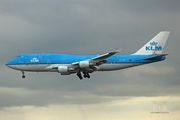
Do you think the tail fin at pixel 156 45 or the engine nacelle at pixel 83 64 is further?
the tail fin at pixel 156 45

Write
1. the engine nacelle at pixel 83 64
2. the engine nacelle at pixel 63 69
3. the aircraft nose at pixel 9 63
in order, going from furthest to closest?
1. the aircraft nose at pixel 9 63
2. the engine nacelle at pixel 63 69
3. the engine nacelle at pixel 83 64

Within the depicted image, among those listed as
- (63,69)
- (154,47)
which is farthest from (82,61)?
(154,47)

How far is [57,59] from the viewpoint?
282 feet

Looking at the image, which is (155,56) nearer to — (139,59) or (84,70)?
(139,59)

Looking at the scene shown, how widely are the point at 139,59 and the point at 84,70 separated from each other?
10842 mm

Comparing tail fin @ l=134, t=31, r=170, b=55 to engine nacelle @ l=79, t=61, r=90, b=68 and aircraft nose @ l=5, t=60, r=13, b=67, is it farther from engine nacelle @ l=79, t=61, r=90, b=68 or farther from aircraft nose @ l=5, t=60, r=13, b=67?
aircraft nose @ l=5, t=60, r=13, b=67

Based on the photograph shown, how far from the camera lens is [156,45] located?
89.6m

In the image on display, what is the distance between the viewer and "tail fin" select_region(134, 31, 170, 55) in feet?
291

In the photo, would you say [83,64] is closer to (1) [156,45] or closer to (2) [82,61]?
(2) [82,61]

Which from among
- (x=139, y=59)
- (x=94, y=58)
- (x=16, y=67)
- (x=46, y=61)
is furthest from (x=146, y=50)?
(x=16, y=67)

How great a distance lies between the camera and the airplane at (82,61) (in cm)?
8206

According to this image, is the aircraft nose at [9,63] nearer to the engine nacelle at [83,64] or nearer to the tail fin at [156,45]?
the engine nacelle at [83,64]

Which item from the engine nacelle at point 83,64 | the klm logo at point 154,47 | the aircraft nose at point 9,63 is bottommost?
the engine nacelle at point 83,64

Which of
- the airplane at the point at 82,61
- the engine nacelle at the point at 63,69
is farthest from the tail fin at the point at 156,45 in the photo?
the engine nacelle at the point at 63,69
